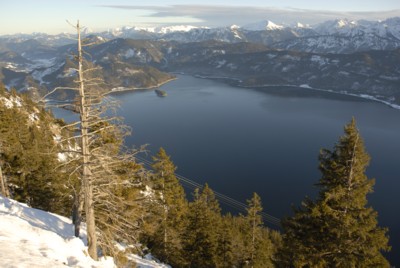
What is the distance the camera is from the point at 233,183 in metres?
114

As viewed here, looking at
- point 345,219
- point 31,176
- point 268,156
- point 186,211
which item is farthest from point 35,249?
point 268,156

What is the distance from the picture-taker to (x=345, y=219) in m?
17.2

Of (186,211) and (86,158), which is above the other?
(86,158)

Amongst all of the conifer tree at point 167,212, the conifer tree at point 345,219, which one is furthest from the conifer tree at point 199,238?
the conifer tree at point 345,219

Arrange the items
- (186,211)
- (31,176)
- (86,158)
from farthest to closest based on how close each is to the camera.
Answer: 1. (31,176)
2. (186,211)
3. (86,158)

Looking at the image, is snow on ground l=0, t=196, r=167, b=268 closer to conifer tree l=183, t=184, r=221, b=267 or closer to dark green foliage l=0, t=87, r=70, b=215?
dark green foliage l=0, t=87, r=70, b=215

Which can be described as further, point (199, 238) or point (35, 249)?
point (199, 238)

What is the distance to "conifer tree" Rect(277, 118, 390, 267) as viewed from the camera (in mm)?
17312

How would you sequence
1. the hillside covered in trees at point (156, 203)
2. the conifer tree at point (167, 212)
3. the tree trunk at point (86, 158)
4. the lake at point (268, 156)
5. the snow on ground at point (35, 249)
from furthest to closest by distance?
the lake at point (268, 156) < the conifer tree at point (167, 212) < the hillside covered in trees at point (156, 203) < the snow on ground at point (35, 249) < the tree trunk at point (86, 158)

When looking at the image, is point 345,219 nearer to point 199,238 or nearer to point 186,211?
point 186,211

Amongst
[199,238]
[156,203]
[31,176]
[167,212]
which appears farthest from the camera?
[199,238]

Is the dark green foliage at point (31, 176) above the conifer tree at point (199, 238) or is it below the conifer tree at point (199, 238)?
above

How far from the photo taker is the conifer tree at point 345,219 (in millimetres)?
17312

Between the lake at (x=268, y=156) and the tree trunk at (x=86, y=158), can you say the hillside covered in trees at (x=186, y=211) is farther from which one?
the lake at (x=268, y=156)
